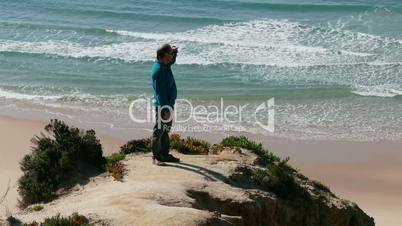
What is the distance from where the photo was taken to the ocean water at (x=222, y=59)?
22.1 m

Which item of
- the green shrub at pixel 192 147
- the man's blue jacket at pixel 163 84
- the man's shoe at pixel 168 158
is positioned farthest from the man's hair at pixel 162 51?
the green shrub at pixel 192 147

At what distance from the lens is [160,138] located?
10.4 meters

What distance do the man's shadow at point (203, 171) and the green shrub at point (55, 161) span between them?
120cm

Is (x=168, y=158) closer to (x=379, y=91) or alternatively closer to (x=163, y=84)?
(x=163, y=84)

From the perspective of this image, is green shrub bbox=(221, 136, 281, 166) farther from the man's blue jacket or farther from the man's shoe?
the man's blue jacket

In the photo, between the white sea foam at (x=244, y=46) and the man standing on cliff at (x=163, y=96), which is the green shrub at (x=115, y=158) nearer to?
the man standing on cliff at (x=163, y=96)

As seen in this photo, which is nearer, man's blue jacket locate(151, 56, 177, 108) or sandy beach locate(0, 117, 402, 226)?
man's blue jacket locate(151, 56, 177, 108)

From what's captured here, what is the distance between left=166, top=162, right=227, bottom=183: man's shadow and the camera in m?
10.1

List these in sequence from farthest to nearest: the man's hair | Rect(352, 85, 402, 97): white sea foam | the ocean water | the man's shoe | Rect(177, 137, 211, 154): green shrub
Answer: Rect(352, 85, 402, 97): white sea foam < the ocean water < Rect(177, 137, 211, 154): green shrub < the man's shoe < the man's hair

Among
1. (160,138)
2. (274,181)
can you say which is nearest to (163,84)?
(160,138)

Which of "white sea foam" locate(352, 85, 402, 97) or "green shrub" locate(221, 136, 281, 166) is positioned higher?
"white sea foam" locate(352, 85, 402, 97)

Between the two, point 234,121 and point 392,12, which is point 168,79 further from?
point 392,12

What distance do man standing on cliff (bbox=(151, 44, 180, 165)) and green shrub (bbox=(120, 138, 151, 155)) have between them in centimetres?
95

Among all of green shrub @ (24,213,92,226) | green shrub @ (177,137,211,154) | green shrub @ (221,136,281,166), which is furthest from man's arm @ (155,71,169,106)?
green shrub @ (24,213,92,226)
